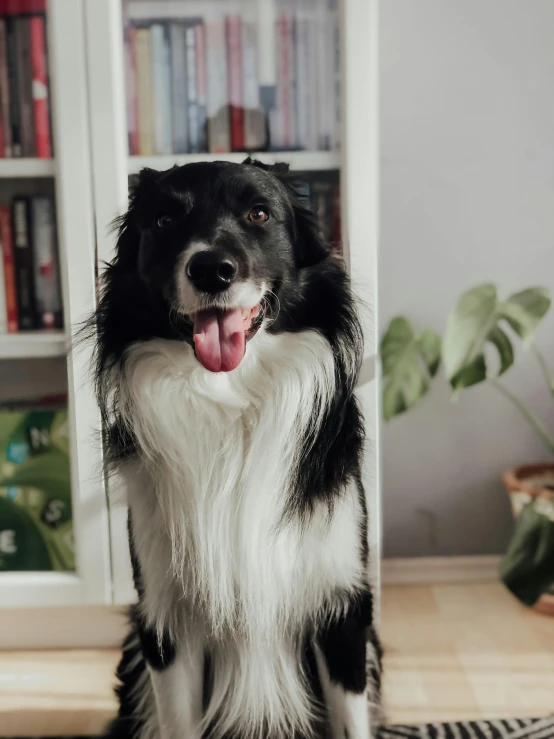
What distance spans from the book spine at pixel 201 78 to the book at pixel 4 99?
0.37 m

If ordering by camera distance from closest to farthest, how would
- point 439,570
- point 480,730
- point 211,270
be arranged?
point 211,270 < point 480,730 < point 439,570

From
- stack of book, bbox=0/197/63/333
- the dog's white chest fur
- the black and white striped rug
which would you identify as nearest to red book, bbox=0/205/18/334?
stack of book, bbox=0/197/63/333

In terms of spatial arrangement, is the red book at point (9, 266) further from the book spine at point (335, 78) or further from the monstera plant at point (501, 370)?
the monstera plant at point (501, 370)

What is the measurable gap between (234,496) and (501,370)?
2.16ft

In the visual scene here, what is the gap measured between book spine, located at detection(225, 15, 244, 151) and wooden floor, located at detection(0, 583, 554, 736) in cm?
104

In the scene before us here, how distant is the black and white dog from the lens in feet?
2.96

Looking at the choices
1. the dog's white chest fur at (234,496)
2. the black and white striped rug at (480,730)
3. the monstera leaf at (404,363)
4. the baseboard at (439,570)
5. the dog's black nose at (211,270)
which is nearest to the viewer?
the dog's black nose at (211,270)

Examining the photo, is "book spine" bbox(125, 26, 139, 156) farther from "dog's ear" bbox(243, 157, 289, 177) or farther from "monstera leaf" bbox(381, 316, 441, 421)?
"monstera leaf" bbox(381, 316, 441, 421)

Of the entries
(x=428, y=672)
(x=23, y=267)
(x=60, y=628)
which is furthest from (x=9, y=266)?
(x=428, y=672)

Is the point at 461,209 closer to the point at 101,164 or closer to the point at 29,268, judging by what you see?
the point at 101,164

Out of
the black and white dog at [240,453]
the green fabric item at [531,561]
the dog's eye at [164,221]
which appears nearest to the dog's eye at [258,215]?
the black and white dog at [240,453]

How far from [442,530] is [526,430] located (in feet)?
1.10

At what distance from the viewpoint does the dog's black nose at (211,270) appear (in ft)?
2.72

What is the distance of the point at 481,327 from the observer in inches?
51.1
